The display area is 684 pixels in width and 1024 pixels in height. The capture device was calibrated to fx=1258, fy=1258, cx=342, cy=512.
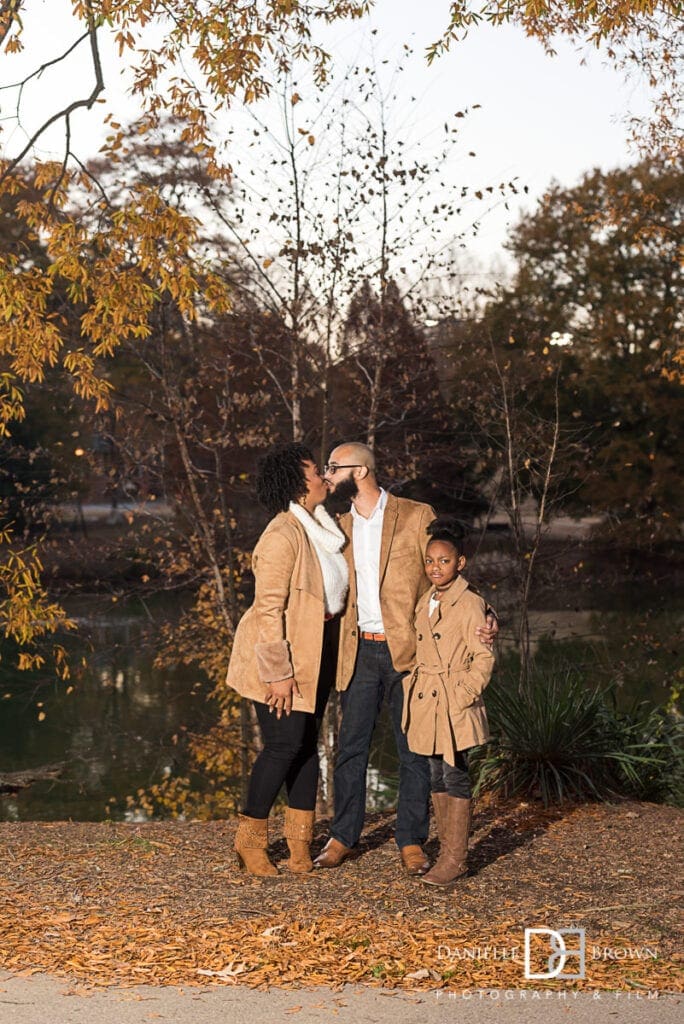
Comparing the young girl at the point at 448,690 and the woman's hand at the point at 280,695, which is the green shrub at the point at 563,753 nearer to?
the young girl at the point at 448,690

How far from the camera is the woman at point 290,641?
5.78 m

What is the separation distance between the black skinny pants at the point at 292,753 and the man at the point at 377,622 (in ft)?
0.33

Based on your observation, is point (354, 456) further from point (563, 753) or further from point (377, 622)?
point (563, 753)

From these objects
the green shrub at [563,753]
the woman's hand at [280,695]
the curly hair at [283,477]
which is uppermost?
the curly hair at [283,477]

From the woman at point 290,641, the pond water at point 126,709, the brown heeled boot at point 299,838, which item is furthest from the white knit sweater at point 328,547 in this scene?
the pond water at point 126,709

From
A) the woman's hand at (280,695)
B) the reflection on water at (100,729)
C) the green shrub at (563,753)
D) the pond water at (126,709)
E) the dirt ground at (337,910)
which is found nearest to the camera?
the dirt ground at (337,910)

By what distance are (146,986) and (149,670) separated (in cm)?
1769

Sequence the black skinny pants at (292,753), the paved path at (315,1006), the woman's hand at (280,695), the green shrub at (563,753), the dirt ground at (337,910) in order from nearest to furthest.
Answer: the paved path at (315,1006)
the dirt ground at (337,910)
the woman's hand at (280,695)
the black skinny pants at (292,753)
the green shrub at (563,753)

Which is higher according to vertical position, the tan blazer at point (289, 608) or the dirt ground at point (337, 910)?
the tan blazer at point (289, 608)

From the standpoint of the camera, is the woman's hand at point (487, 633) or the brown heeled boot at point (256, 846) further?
the brown heeled boot at point (256, 846)

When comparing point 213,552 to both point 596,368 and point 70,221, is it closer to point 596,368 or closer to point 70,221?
point 70,221

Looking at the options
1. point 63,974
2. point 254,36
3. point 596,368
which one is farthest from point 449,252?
point 596,368

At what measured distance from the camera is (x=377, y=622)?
238 inches

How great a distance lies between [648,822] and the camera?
24.5 feet
